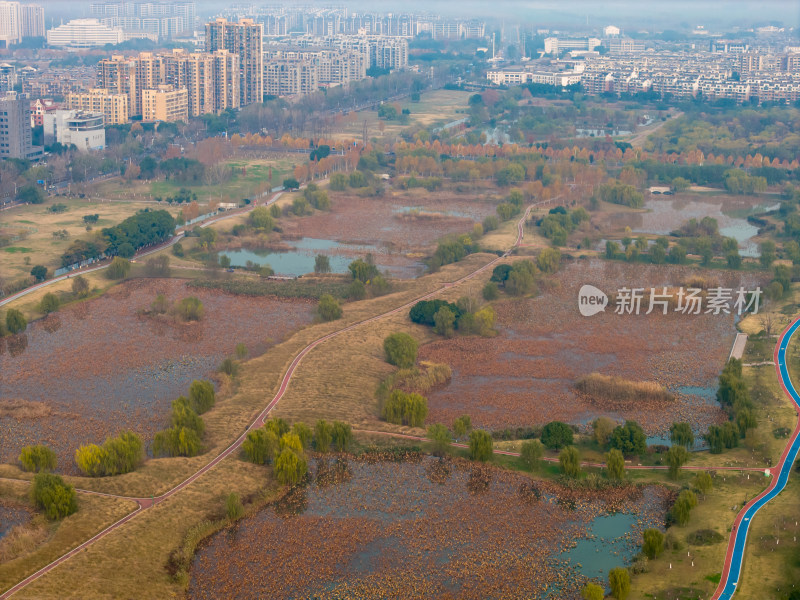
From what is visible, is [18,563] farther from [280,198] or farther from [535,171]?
[535,171]

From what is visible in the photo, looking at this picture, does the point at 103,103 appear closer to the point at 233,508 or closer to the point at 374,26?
the point at 233,508

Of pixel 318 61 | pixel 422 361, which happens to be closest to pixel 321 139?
pixel 318 61

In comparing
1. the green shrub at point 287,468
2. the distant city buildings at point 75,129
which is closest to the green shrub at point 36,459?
the green shrub at point 287,468

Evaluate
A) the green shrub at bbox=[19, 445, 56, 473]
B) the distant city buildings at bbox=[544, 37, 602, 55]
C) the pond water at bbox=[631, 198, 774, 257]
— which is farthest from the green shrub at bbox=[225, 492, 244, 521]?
the distant city buildings at bbox=[544, 37, 602, 55]

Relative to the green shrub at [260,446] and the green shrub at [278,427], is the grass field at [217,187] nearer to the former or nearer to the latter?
the green shrub at [278,427]

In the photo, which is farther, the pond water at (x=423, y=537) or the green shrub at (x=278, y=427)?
the green shrub at (x=278, y=427)

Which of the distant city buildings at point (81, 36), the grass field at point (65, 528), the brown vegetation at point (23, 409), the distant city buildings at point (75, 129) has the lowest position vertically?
the grass field at point (65, 528)

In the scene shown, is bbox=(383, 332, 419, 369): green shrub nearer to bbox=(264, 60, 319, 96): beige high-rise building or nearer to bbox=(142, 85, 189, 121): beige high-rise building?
bbox=(142, 85, 189, 121): beige high-rise building
